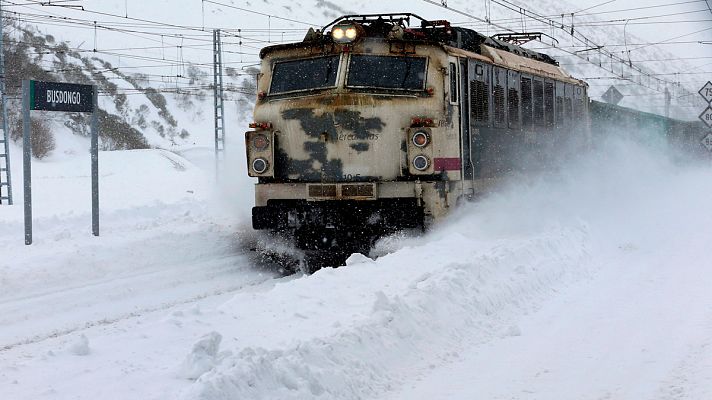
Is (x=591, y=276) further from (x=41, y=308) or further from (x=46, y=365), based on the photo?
(x=46, y=365)

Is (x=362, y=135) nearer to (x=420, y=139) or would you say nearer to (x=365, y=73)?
(x=420, y=139)

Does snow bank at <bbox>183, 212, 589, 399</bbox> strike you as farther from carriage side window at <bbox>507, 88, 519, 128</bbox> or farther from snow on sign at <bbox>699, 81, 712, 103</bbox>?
snow on sign at <bbox>699, 81, 712, 103</bbox>

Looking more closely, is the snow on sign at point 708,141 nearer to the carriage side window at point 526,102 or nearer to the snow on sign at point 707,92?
the snow on sign at point 707,92

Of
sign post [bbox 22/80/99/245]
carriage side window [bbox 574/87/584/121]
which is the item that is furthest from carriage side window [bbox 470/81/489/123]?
sign post [bbox 22/80/99/245]

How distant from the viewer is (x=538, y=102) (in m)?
14.4

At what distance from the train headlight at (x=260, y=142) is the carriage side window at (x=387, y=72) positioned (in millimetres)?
1378

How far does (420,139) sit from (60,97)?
583 centimetres

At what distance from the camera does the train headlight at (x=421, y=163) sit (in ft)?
35.0

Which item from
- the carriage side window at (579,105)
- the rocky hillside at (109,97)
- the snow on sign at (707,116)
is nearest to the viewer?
the carriage side window at (579,105)

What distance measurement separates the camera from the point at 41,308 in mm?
8422

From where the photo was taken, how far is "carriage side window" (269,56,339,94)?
1126cm

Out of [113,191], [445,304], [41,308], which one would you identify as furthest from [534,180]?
[113,191]

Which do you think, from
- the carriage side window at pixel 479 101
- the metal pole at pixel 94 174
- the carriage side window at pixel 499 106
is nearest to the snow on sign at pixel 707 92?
the carriage side window at pixel 499 106

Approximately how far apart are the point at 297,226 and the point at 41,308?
366 centimetres
